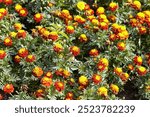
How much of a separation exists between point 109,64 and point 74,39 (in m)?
0.51

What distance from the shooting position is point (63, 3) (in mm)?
7055

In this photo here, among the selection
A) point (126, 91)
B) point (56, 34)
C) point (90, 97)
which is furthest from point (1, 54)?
point (126, 91)

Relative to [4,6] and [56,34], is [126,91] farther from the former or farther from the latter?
[4,6]

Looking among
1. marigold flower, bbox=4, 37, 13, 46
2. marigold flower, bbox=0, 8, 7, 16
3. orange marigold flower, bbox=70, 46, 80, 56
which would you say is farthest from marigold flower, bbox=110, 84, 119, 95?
marigold flower, bbox=0, 8, 7, 16

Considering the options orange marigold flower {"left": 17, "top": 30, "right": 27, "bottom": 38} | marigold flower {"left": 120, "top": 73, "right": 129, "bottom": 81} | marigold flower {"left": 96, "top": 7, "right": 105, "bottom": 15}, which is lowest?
marigold flower {"left": 120, "top": 73, "right": 129, "bottom": 81}

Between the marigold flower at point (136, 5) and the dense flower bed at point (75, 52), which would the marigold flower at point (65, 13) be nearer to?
the dense flower bed at point (75, 52)

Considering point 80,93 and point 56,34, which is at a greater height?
point 56,34

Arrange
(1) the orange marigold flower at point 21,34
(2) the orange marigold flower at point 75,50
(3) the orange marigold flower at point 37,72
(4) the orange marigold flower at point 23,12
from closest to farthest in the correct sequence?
(3) the orange marigold flower at point 37,72 < (2) the orange marigold flower at point 75,50 < (1) the orange marigold flower at point 21,34 < (4) the orange marigold flower at point 23,12

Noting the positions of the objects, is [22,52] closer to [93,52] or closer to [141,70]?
[93,52]

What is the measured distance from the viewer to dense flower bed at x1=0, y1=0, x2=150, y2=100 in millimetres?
6277

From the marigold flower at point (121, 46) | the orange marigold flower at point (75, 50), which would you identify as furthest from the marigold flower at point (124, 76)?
the orange marigold flower at point (75, 50)

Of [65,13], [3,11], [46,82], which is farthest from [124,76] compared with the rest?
[3,11]

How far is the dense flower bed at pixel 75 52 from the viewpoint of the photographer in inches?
247

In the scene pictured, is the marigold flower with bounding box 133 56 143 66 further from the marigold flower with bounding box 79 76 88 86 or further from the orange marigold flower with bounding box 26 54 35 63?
the orange marigold flower with bounding box 26 54 35 63
